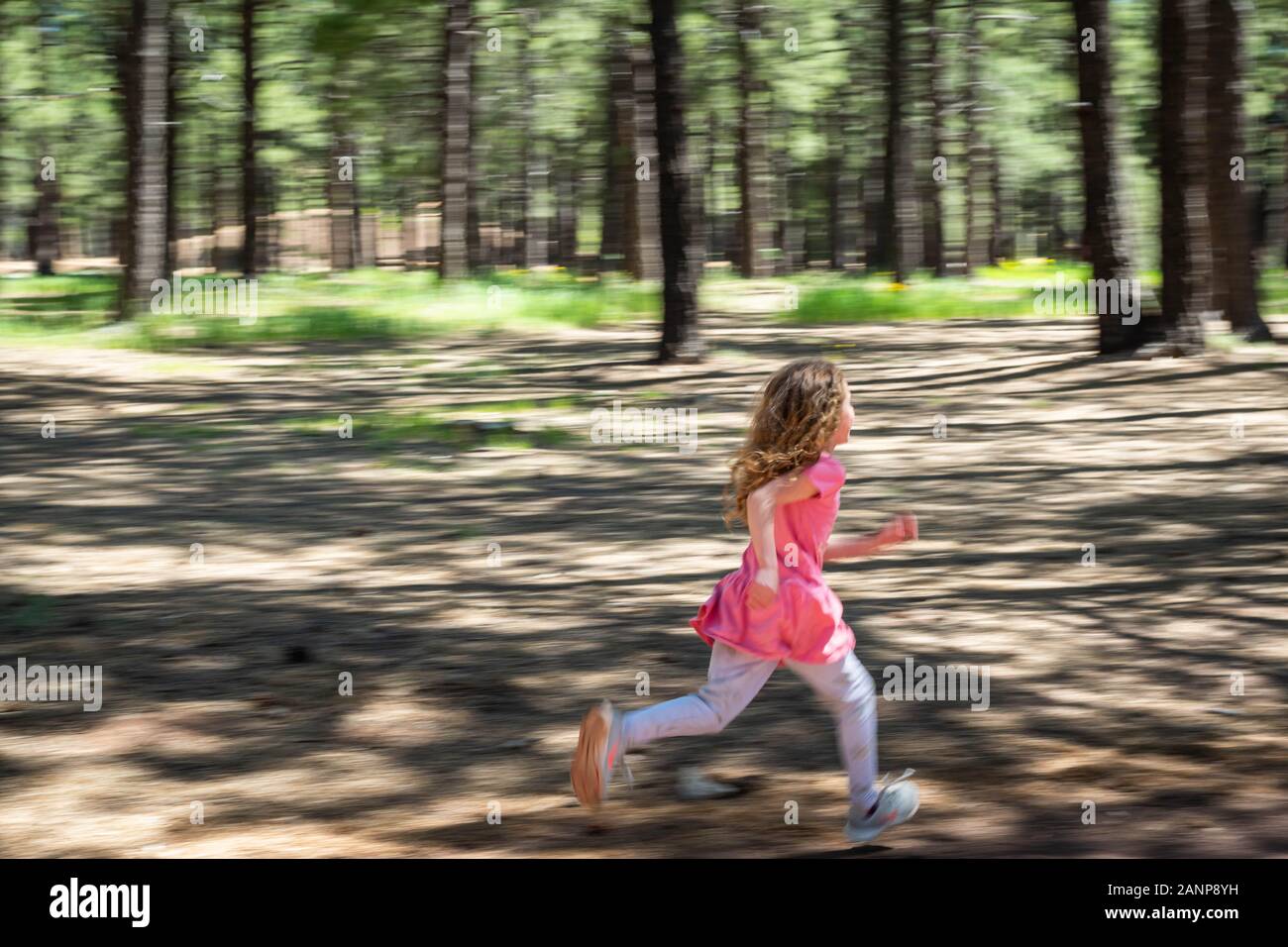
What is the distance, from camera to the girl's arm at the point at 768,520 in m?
4.81

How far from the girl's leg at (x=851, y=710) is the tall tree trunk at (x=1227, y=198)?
48.9 ft

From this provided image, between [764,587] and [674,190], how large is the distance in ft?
49.4

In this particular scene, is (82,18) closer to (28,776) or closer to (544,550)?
(544,550)

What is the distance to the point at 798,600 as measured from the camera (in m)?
4.82

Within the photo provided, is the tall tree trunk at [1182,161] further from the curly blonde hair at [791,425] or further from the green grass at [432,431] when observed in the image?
the curly blonde hair at [791,425]

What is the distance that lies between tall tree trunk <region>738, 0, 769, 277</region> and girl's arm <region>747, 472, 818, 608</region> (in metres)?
30.0

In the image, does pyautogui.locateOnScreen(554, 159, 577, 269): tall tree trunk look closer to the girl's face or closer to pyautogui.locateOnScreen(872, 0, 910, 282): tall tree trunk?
pyautogui.locateOnScreen(872, 0, 910, 282): tall tree trunk

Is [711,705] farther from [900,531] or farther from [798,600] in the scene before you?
[900,531]

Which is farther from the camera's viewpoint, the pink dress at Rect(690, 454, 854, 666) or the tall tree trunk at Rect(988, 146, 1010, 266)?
the tall tree trunk at Rect(988, 146, 1010, 266)

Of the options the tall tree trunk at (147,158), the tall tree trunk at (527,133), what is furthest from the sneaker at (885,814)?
the tall tree trunk at (527,133)

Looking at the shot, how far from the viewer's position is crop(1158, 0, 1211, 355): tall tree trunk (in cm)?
1650

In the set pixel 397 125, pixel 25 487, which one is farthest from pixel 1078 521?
pixel 397 125

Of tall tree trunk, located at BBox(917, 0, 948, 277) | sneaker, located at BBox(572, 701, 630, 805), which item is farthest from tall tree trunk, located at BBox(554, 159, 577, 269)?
sneaker, located at BBox(572, 701, 630, 805)

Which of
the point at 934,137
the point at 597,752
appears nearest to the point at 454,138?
the point at 934,137
